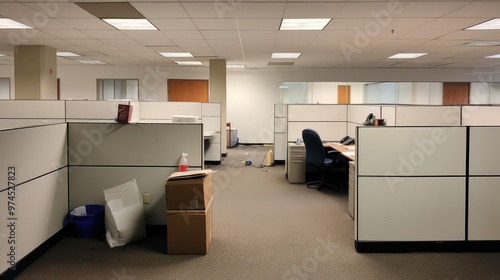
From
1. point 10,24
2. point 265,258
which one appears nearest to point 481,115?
point 265,258

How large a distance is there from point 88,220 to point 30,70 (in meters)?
4.42

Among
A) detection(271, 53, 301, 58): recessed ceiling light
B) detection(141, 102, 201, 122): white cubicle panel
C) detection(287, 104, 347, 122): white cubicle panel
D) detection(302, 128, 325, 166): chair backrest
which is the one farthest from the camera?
detection(271, 53, 301, 58): recessed ceiling light

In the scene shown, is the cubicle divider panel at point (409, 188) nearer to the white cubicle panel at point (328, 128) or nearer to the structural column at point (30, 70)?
the white cubicle panel at point (328, 128)

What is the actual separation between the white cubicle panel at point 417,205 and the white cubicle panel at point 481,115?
1.63 meters

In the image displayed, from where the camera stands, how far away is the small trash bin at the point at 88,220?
2932 mm

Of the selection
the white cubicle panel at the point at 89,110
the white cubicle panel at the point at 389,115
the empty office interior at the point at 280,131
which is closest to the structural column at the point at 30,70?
the empty office interior at the point at 280,131

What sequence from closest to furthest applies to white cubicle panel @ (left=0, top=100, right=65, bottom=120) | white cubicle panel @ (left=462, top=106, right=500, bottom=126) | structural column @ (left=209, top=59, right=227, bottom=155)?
white cubicle panel @ (left=462, top=106, right=500, bottom=126) < white cubicle panel @ (left=0, top=100, right=65, bottom=120) < structural column @ (left=209, top=59, right=227, bottom=155)

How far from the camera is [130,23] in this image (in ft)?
14.8

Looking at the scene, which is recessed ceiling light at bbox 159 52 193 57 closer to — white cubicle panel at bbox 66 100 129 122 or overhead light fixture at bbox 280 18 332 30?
white cubicle panel at bbox 66 100 129 122

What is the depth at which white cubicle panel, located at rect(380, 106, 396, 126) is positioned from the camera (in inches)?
166

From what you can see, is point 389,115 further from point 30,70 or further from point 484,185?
point 30,70

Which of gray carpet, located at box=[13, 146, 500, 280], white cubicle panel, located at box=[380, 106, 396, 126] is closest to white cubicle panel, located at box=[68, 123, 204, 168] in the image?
gray carpet, located at box=[13, 146, 500, 280]

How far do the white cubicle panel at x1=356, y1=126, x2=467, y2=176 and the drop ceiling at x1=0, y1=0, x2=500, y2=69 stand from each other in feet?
4.68

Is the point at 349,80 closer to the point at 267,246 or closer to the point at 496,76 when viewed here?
the point at 496,76
